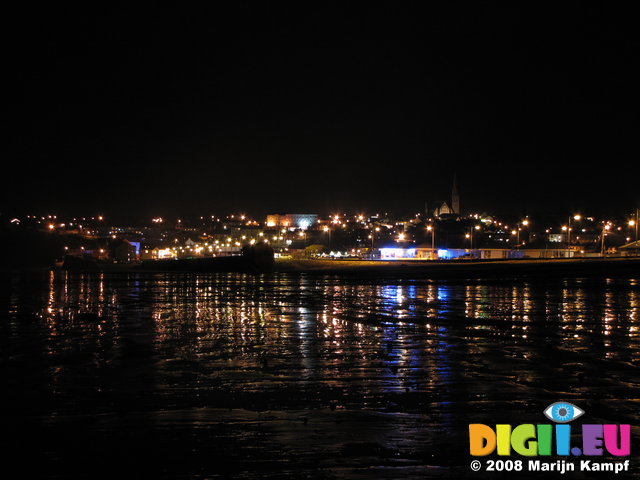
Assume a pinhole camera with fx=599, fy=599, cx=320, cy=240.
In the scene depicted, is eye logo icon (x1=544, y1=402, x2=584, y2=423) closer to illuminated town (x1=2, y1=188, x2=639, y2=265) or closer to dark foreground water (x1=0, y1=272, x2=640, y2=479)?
dark foreground water (x1=0, y1=272, x2=640, y2=479)

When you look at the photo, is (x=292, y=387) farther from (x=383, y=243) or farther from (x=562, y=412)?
(x=383, y=243)

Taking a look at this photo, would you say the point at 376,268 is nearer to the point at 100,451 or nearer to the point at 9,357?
the point at 9,357

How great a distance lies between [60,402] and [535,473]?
7432mm

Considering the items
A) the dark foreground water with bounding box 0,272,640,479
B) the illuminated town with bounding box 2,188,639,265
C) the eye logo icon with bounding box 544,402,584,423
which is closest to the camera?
the dark foreground water with bounding box 0,272,640,479

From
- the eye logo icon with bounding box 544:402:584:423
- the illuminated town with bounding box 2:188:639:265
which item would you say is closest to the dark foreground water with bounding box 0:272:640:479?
the eye logo icon with bounding box 544:402:584:423

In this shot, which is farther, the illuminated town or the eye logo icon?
the illuminated town

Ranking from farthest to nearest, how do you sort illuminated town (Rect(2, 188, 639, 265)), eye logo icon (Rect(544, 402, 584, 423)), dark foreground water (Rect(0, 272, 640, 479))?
illuminated town (Rect(2, 188, 639, 265)) < eye logo icon (Rect(544, 402, 584, 423)) < dark foreground water (Rect(0, 272, 640, 479))

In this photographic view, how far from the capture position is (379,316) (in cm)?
2230

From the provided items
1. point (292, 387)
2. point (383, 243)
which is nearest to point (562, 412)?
point (292, 387)

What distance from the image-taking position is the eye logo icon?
862 centimetres

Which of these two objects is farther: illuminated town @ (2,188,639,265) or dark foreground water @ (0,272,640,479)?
illuminated town @ (2,188,639,265)

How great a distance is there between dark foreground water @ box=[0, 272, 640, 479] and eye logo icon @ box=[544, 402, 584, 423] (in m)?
0.15

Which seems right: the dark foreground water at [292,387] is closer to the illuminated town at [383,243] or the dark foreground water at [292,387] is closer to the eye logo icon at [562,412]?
the eye logo icon at [562,412]

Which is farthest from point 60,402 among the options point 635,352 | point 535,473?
point 635,352
